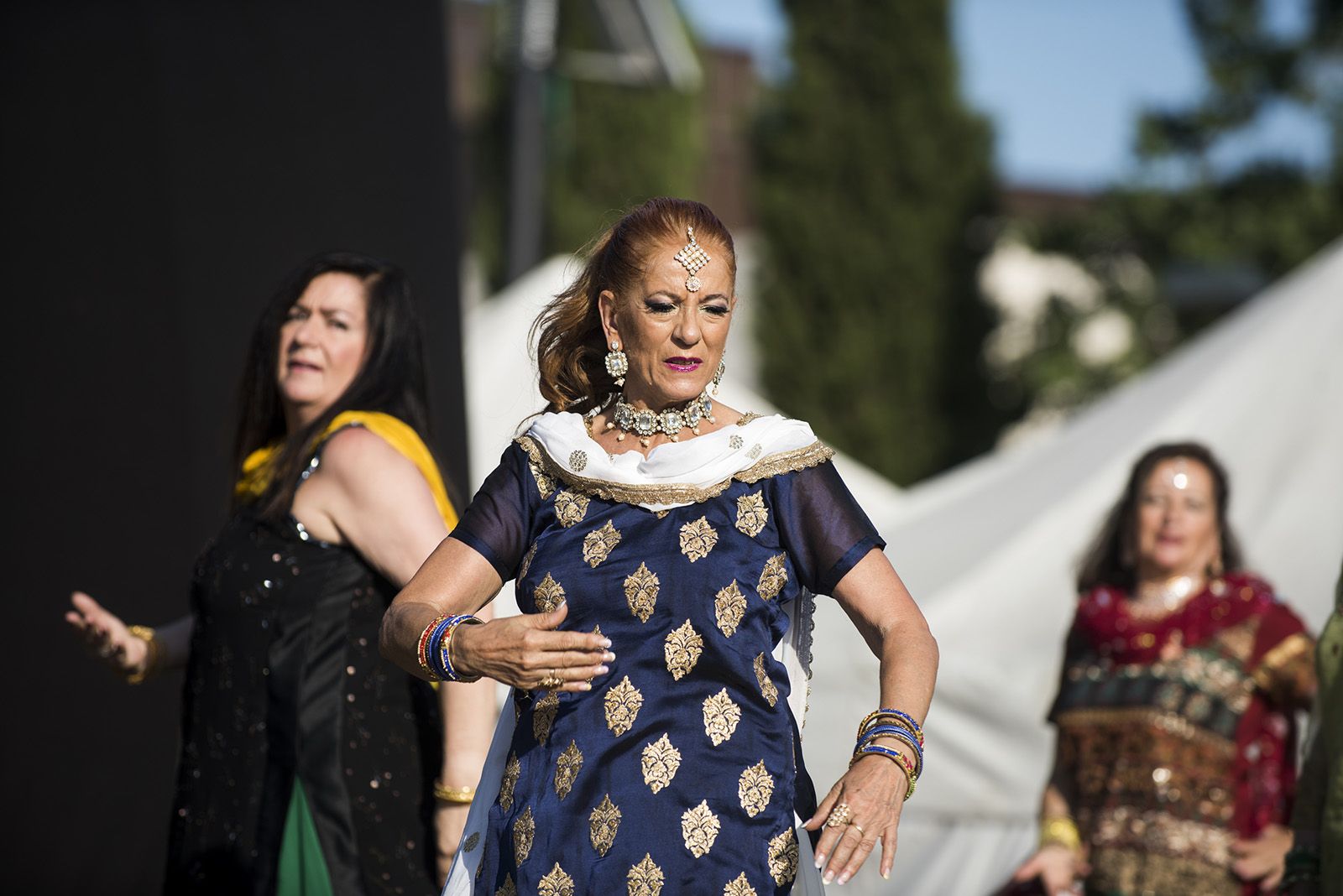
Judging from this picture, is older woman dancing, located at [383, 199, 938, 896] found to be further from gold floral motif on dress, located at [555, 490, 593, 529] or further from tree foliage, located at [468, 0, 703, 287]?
tree foliage, located at [468, 0, 703, 287]

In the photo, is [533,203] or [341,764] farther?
[533,203]

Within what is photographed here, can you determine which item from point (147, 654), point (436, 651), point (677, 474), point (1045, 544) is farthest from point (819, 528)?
point (1045, 544)

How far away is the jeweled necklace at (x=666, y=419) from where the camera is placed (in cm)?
207

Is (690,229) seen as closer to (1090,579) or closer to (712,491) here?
(712,491)

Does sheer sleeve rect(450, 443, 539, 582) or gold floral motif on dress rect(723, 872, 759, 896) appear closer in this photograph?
gold floral motif on dress rect(723, 872, 759, 896)

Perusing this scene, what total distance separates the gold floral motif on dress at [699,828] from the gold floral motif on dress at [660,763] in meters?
0.05

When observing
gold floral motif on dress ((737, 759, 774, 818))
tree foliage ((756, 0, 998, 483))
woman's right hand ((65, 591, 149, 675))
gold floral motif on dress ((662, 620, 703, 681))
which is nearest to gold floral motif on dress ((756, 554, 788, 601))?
gold floral motif on dress ((662, 620, 703, 681))

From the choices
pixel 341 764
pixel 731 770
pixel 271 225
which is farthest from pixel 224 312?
pixel 731 770

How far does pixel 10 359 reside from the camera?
4059mm

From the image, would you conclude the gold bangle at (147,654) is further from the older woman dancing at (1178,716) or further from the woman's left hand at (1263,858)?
the woman's left hand at (1263,858)

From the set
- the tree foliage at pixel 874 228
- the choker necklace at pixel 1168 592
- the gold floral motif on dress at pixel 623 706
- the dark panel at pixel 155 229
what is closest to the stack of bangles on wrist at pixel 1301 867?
the choker necklace at pixel 1168 592

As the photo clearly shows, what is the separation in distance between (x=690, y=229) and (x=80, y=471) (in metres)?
2.61

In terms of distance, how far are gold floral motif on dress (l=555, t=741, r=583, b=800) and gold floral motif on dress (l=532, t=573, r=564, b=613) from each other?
0.57 ft

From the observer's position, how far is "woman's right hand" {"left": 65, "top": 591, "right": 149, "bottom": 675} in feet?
9.39
